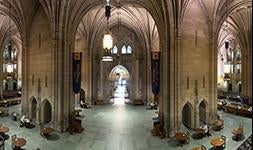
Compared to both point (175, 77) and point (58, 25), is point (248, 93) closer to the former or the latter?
point (175, 77)

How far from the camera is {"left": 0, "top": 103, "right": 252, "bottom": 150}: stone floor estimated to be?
14.2 m

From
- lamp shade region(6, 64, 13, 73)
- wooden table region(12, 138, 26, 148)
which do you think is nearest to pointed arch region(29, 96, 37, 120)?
wooden table region(12, 138, 26, 148)

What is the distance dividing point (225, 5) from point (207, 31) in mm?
2947

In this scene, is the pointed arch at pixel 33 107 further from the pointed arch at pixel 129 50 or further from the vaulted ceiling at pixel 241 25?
the vaulted ceiling at pixel 241 25

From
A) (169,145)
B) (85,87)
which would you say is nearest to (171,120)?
(169,145)

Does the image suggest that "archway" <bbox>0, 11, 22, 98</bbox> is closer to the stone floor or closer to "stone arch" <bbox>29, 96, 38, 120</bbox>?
"stone arch" <bbox>29, 96, 38, 120</bbox>

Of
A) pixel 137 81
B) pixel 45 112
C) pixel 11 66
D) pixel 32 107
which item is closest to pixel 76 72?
pixel 45 112

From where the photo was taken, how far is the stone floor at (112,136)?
14.2 meters

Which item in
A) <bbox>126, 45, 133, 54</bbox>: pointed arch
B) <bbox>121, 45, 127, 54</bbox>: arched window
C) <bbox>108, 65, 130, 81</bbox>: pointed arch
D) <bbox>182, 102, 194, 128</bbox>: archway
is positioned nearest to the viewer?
<bbox>182, 102, 194, 128</bbox>: archway

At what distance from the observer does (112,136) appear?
649 inches

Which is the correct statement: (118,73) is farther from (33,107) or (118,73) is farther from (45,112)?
(45,112)

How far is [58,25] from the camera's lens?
699 inches

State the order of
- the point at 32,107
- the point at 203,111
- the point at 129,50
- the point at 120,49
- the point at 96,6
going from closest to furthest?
the point at 203,111
the point at 96,6
the point at 32,107
the point at 120,49
the point at 129,50

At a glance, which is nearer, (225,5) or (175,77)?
(175,77)
